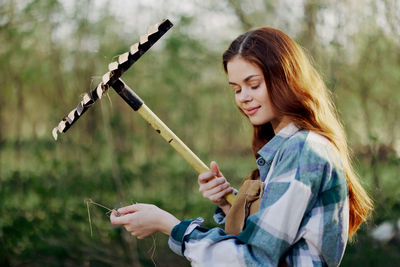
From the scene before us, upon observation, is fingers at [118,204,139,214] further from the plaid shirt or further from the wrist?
the plaid shirt

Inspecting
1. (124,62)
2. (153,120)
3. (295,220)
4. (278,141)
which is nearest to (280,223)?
(295,220)

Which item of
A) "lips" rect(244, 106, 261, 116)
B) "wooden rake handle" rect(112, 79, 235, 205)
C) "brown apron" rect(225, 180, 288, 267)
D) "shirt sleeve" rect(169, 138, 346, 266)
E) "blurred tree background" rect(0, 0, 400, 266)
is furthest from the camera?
"blurred tree background" rect(0, 0, 400, 266)

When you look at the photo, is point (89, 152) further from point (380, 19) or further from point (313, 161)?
point (313, 161)

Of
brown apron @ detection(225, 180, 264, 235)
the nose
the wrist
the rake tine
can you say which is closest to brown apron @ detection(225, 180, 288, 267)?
brown apron @ detection(225, 180, 264, 235)

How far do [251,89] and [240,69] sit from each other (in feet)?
0.30

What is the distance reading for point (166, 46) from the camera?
24.1ft

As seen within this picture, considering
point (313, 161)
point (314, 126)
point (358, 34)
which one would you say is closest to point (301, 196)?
point (313, 161)

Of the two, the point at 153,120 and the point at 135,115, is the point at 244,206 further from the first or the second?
the point at 135,115

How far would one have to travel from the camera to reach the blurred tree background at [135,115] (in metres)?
5.49

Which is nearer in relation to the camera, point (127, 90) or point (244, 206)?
point (244, 206)

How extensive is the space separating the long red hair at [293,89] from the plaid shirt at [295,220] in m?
0.11

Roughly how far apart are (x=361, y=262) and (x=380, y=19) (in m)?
2.93

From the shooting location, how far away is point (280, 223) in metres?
1.50

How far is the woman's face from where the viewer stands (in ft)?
5.88
